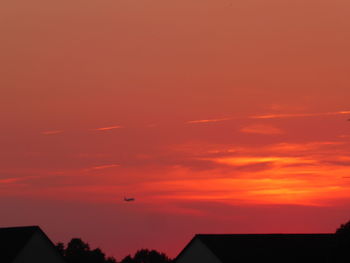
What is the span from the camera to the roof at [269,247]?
11946cm

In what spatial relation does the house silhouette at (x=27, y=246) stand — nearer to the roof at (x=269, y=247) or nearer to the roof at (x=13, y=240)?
the roof at (x=13, y=240)

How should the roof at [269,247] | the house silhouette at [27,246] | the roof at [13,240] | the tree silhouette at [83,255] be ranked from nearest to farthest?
the roof at [13,240] → the house silhouette at [27,246] → the roof at [269,247] → the tree silhouette at [83,255]

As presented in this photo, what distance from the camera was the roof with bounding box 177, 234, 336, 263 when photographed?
119 m

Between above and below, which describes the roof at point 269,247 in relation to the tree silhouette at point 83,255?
below

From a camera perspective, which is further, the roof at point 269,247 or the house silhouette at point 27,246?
the roof at point 269,247

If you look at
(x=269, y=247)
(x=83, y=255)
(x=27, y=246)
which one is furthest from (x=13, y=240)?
(x=83, y=255)

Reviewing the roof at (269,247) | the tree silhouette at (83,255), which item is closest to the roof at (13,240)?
the roof at (269,247)

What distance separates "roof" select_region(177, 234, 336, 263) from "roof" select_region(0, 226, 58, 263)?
21.2 metres

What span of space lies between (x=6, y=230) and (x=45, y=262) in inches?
298

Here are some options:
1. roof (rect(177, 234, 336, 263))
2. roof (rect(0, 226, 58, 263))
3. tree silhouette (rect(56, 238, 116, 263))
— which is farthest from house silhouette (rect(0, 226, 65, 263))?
tree silhouette (rect(56, 238, 116, 263))

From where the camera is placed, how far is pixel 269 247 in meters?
124

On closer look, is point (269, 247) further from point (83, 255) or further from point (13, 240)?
point (83, 255)

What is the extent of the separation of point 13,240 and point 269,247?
3375cm

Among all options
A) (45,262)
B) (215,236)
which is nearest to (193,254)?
(215,236)
